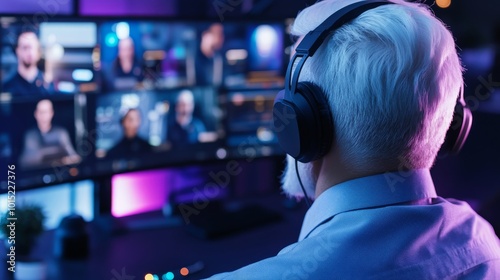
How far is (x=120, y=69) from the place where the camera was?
160cm

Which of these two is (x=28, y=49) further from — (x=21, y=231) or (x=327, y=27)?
(x=327, y=27)

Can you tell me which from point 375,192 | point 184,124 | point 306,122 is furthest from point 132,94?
point 375,192

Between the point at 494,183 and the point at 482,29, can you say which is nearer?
the point at 494,183

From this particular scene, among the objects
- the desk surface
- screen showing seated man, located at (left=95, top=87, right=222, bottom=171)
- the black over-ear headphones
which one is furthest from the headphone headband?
screen showing seated man, located at (left=95, top=87, right=222, bottom=171)

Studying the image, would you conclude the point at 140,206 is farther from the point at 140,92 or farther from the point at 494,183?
the point at 494,183

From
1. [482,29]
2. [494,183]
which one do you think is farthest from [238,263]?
[482,29]

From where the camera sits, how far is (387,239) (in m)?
0.83

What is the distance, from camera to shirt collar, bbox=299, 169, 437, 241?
2.90 ft

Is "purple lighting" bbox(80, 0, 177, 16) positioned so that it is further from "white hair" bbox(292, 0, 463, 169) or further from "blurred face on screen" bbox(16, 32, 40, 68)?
"white hair" bbox(292, 0, 463, 169)

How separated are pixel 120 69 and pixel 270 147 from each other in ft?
1.80

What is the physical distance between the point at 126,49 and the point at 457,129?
0.87m

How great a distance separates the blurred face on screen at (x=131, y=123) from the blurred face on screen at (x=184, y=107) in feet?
0.39

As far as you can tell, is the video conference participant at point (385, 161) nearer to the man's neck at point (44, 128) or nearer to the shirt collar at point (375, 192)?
the shirt collar at point (375, 192)

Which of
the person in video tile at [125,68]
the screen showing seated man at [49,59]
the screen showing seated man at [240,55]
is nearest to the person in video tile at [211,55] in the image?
the screen showing seated man at [240,55]
